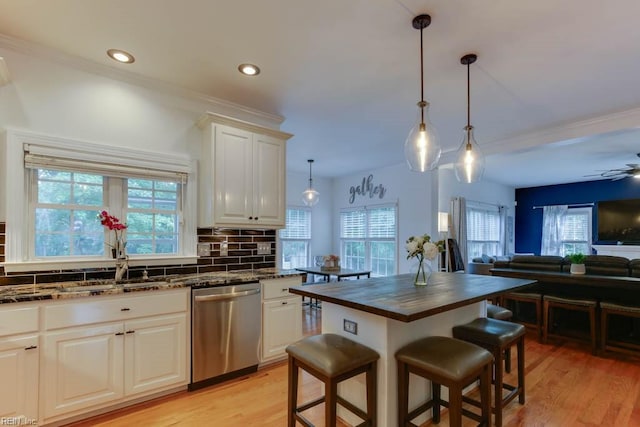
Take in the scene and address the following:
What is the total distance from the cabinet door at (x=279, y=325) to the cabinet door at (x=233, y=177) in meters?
0.89

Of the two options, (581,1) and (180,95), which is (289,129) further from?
(581,1)

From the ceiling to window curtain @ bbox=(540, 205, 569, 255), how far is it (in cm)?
544

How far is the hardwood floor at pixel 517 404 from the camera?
7.20 feet

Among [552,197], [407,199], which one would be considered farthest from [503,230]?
[407,199]

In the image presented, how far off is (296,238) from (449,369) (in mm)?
5506

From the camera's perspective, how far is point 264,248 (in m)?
3.58

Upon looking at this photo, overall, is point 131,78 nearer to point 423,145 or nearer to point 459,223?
point 423,145

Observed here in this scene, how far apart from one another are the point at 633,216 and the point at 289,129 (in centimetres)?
783

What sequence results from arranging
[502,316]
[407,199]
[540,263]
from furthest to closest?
[407,199]
[540,263]
[502,316]

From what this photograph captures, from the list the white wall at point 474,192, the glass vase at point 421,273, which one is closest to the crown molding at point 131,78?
the glass vase at point 421,273

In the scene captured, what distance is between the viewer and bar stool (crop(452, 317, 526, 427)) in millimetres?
2078

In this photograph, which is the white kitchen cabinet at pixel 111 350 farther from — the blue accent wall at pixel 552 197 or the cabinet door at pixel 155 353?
the blue accent wall at pixel 552 197

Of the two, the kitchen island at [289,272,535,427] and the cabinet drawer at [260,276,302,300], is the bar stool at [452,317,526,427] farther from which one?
the cabinet drawer at [260,276,302,300]

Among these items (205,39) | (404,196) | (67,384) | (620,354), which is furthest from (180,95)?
(620,354)
